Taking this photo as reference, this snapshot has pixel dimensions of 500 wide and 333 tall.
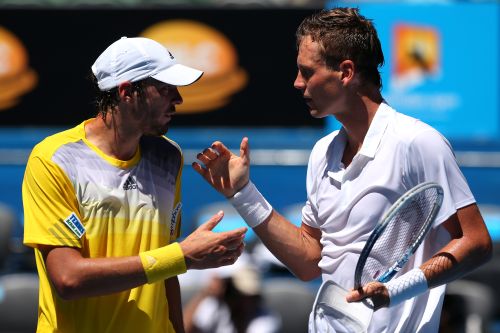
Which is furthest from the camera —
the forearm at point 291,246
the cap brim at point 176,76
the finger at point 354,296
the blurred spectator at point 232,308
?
the blurred spectator at point 232,308

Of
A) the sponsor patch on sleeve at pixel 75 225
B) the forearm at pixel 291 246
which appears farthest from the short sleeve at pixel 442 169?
the sponsor patch on sleeve at pixel 75 225

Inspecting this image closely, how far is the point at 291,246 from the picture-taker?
12.2ft

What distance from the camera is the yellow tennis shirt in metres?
3.30

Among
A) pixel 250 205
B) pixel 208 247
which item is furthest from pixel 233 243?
pixel 250 205

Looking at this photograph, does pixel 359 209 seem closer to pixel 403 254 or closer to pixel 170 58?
pixel 403 254

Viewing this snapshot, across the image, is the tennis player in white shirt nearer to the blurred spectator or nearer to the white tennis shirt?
the white tennis shirt

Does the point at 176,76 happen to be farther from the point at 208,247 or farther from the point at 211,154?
the point at 208,247

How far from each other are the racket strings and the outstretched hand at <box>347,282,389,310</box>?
150 millimetres

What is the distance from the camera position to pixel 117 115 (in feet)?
11.3

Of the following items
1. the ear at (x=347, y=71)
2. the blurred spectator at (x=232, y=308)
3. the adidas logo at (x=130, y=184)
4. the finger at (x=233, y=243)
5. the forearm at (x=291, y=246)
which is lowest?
the blurred spectator at (x=232, y=308)

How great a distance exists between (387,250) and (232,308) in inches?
135

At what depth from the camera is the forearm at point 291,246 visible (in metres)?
3.73

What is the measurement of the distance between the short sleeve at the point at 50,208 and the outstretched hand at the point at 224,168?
54 cm

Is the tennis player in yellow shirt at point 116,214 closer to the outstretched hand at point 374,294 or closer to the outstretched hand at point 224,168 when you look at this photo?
the outstretched hand at point 224,168
